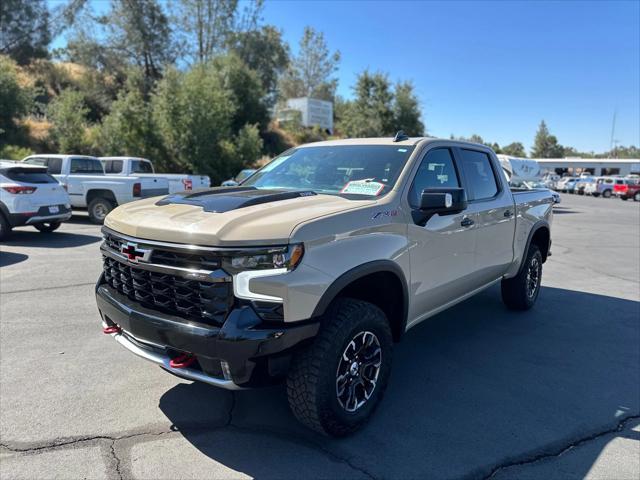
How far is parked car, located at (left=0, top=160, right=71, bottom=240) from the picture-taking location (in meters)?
9.38

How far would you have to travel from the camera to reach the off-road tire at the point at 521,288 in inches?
222

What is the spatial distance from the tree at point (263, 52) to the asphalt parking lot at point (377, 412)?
36.9m

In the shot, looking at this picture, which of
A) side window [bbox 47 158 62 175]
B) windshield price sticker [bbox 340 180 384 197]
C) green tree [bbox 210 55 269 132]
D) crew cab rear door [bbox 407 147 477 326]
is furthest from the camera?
green tree [bbox 210 55 269 132]

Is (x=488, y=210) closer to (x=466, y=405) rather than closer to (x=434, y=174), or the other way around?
(x=434, y=174)

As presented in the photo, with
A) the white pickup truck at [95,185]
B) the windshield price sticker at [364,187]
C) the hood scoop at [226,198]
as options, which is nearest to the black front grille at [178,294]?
the hood scoop at [226,198]

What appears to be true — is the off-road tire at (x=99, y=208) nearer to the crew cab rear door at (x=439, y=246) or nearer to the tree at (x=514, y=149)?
the crew cab rear door at (x=439, y=246)

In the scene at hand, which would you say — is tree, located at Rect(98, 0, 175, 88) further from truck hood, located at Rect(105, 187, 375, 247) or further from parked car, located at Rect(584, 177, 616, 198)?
parked car, located at Rect(584, 177, 616, 198)

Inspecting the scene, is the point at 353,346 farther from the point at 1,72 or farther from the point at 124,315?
the point at 1,72

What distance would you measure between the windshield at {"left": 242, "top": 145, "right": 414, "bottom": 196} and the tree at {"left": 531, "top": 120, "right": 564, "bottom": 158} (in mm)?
113365

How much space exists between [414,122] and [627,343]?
38.5m


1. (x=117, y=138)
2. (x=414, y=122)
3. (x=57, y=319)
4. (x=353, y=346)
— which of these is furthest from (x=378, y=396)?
(x=414, y=122)

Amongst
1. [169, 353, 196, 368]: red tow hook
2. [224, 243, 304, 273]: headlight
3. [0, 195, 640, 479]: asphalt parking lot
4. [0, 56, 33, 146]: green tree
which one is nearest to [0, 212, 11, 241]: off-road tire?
[0, 195, 640, 479]: asphalt parking lot

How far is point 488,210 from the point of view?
14.8 ft

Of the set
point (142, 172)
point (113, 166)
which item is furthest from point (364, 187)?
point (113, 166)
